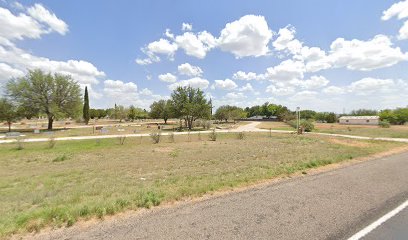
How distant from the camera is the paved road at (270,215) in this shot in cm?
432

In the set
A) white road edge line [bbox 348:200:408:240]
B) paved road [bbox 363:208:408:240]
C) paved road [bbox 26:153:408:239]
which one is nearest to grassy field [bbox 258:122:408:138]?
paved road [bbox 26:153:408:239]

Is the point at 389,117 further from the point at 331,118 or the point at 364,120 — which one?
the point at 331,118

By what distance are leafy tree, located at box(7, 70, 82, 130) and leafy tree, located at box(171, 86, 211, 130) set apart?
67.2 feet

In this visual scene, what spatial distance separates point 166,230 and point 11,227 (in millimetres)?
3191

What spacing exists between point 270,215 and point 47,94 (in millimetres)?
51720

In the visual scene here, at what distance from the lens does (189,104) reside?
45.1 m

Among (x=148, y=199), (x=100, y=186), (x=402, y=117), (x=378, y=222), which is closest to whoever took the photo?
(x=378, y=222)

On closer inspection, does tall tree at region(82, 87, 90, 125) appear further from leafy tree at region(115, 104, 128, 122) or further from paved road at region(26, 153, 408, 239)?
paved road at region(26, 153, 408, 239)

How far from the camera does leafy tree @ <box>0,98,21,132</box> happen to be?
42281 millimetres

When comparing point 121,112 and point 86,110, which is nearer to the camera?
point 86,110

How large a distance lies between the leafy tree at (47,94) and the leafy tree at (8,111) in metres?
1.34

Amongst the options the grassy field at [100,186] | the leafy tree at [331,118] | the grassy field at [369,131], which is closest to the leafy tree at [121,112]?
the grassy field at [369,131]

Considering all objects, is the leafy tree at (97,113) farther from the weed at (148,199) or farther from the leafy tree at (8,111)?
the weed at (148,199)

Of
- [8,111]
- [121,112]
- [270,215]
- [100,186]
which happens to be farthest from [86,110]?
[270,215]
